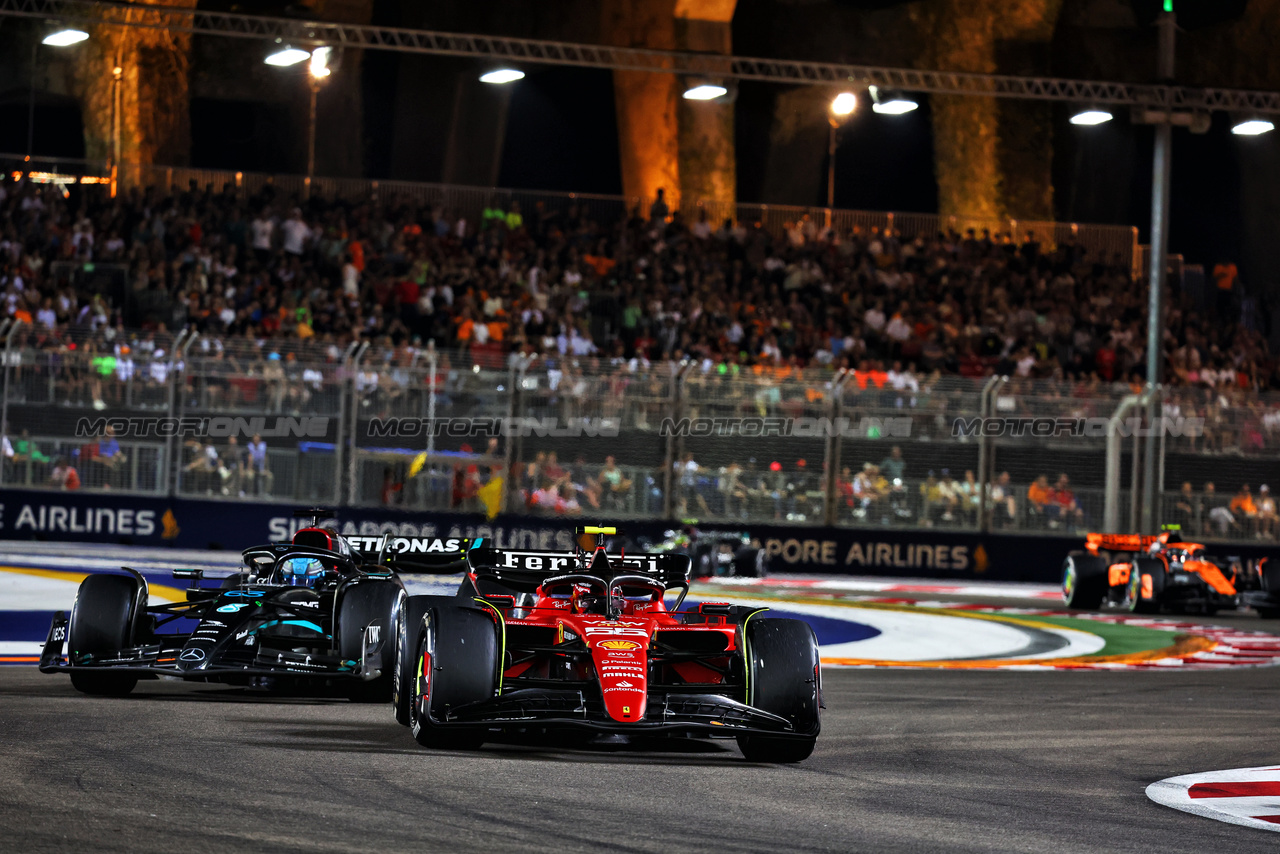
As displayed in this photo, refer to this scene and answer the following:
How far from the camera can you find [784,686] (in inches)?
318

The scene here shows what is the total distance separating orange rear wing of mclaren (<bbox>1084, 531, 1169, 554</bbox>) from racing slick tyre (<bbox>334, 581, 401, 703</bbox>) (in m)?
13.0

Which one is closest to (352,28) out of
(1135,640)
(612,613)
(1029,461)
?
(1029,461)

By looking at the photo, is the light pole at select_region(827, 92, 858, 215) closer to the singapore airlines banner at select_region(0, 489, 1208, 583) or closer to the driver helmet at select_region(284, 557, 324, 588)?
the singapore airlines banner at select_region(0, 489, 1208, 583)

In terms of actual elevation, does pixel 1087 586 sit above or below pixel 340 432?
below

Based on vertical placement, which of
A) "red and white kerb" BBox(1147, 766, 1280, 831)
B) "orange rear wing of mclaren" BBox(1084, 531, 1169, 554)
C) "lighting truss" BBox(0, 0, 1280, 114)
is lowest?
"red and white kerb" BBox(1147, 766, 1280, 831)

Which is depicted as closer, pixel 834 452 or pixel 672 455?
pixel 672 455

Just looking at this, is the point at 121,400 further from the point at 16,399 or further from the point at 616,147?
the point at 616,147

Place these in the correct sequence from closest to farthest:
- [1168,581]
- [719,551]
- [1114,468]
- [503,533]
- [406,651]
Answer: [406,651]
[1168,581]
[719,551]
[503,533]
[1114,468]

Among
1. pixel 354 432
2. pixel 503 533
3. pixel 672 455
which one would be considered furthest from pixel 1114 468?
pixel 354 432

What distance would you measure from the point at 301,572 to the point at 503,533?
38.5 feet

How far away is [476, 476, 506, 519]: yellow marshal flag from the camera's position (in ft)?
72.4

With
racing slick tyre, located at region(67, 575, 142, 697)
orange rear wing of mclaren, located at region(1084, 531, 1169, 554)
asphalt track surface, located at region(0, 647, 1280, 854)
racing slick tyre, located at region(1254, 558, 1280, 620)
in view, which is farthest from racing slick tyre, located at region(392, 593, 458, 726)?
racing slick tyre, located at region(1254, 558, 1280, 620)

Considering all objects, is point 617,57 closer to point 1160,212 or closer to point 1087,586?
point 1160,212

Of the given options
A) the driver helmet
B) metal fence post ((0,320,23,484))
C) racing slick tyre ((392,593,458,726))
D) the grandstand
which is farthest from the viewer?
the grandstand
